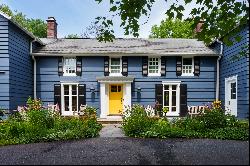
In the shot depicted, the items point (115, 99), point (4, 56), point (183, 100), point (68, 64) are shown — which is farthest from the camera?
point (115, 99)

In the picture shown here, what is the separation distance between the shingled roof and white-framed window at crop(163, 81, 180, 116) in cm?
216

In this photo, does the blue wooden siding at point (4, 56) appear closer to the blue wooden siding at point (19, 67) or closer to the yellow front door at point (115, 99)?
the blue wooden siding at point (19, 67)

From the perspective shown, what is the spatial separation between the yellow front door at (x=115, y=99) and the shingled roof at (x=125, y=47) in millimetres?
2536

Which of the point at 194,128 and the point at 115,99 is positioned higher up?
the point at 115,99

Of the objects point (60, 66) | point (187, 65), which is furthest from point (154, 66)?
point (60, 66)

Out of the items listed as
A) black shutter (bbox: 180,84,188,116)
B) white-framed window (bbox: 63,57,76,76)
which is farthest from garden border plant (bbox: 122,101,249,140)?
white-framed window (bbox: 63,57,76,76)

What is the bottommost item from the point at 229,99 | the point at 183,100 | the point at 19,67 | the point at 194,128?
the point at 194,128

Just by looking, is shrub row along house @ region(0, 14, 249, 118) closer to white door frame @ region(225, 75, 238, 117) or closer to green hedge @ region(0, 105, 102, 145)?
white door frame @ region(225, 75, 238, 117)

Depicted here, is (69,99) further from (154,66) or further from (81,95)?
(154,66)

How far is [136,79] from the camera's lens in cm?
2075

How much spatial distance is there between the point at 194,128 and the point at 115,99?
9510 millimetres

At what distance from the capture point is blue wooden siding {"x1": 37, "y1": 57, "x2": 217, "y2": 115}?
2066 cm

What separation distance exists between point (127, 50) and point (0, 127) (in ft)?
36.2

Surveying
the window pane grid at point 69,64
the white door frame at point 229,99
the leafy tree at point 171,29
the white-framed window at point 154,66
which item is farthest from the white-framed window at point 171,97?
the leafy tree at point 171,29
